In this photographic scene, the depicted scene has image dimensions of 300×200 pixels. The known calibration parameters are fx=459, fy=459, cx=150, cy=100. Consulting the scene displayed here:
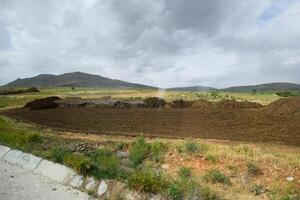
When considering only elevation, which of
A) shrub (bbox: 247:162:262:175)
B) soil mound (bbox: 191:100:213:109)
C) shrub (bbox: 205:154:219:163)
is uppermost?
soil mound (bbox: 191:100:213:109)

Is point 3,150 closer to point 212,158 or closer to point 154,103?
point 212,158

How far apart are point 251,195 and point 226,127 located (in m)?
14.5

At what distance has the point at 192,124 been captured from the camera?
95.8 feet

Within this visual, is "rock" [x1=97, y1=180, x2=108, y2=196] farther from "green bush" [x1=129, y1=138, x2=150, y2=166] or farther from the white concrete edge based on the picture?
"green bush" [x1=129, y1=138, x2=150, y2=166]

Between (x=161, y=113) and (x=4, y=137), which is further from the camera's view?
(x=161, y=113)

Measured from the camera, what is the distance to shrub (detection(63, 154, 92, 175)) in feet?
51.7

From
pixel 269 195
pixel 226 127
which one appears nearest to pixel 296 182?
pixel 269 195

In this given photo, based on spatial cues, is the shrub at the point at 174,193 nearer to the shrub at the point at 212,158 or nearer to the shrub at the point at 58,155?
the shrub at the point at 212,158

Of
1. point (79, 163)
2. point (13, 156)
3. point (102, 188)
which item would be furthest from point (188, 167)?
point (13, 156)

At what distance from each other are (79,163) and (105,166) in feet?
3.09

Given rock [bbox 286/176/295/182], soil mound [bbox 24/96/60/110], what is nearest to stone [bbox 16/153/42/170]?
rock [bbox 286/176/295/182]

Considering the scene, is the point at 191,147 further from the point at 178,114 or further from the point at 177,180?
the point at 178,114

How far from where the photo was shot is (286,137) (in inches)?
923

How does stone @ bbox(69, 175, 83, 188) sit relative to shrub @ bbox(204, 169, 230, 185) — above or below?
below
